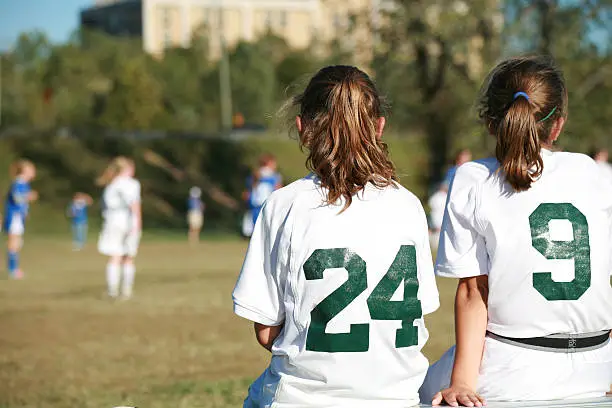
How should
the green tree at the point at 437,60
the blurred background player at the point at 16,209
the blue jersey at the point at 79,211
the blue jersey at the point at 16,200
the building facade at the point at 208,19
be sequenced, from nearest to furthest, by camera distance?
the blurred background player at the point at 16,209 → the blue jersey at the point at 16,200 → the blue jersey at the point at 79,211 → the green tree at the point at 437,60 → the building facade at the point at 208,19

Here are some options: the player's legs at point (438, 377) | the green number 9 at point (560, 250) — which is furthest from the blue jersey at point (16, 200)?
the green number 9 at point (560, 250)

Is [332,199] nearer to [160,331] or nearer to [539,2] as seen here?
[160,331]

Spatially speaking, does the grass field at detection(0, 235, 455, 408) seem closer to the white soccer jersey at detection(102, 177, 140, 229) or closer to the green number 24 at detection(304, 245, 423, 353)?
the white soccer jersey at detection(102, 177, 140, 229)

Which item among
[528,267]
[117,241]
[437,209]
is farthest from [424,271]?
[437,209]

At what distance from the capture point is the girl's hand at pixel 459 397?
3479 mm

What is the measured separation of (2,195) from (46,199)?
6.34 feet

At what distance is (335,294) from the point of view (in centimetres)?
321

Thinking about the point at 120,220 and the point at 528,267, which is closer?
the point at 528,267

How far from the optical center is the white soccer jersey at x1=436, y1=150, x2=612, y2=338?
3.54 metres

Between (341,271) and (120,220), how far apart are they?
11.9 meters

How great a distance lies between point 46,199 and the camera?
145 ft

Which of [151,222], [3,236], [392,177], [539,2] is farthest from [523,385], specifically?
[151,222]

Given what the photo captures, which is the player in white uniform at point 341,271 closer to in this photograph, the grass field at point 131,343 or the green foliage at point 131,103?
the grass field at point 131,343

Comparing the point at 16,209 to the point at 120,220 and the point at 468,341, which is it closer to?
the point at 120,220
